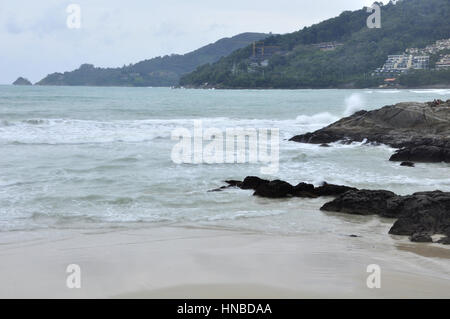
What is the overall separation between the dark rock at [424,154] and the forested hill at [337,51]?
4690 inches

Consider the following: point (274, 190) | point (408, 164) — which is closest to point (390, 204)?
point (274, 190)

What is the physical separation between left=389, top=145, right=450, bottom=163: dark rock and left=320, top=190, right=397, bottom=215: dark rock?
6784mm

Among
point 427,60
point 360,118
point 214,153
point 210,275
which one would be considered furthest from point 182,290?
point 427,60

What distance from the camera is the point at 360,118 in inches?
892

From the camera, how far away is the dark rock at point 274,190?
35.1 feet

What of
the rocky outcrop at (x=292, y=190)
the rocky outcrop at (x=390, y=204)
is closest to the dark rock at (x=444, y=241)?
the rocky outcrop at (x=390, y=204)

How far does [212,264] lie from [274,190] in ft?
14.5

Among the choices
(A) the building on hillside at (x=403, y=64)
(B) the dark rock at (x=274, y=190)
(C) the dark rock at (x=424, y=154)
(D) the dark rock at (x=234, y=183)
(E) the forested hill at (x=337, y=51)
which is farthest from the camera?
(E) the forested hill at (x=337, y=51)

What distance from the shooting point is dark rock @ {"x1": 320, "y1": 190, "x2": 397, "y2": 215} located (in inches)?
367

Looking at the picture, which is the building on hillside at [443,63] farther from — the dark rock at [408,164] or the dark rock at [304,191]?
the dark rock at [304,191]

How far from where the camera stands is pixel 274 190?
1074cm

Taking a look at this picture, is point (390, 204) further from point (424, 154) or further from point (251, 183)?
point (424, 154)
